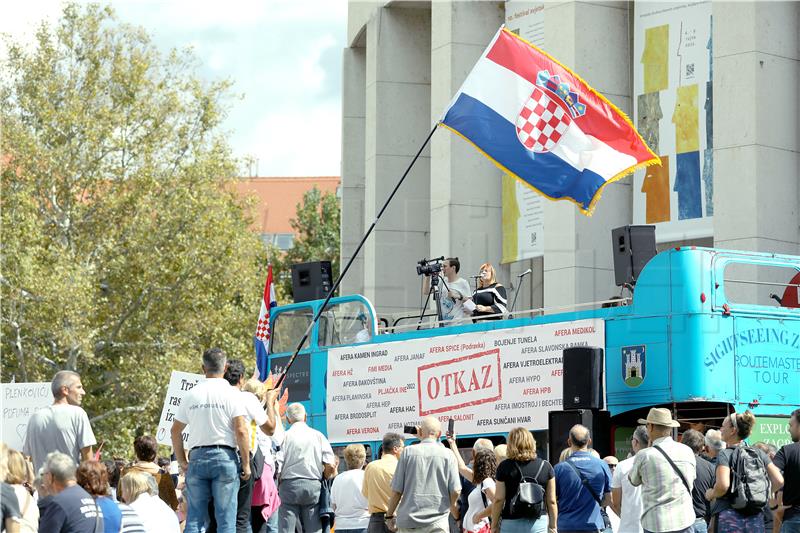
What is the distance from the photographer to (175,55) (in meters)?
36.9

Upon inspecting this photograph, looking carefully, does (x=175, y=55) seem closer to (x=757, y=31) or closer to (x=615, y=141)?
(x=757, y=31)

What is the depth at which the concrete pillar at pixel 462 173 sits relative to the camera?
28.1 m

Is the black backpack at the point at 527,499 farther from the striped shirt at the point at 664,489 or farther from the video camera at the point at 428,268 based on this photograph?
the video camera at the point at 428,268

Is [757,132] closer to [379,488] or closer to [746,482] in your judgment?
[746,482]

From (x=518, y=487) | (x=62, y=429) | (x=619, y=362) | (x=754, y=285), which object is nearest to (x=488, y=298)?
(x=619, y=362)

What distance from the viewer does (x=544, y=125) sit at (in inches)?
631

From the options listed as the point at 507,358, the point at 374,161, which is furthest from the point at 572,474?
the point at 374,161

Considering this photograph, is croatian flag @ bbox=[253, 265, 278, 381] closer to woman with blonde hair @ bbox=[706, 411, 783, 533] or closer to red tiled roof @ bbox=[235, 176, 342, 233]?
woman with blonde hair @ bbox=[706, 411, 783, 533]

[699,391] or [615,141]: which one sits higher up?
[615,141]

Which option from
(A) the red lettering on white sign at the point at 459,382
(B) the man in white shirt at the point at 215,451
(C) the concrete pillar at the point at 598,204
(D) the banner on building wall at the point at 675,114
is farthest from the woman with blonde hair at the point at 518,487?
(C) the concrete pillar at the point at 598,204

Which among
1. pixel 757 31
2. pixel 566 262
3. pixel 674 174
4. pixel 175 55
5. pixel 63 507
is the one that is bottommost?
pixel 63 507

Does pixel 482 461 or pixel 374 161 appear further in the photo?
pixel 374 161

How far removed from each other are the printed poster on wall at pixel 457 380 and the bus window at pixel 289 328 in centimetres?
125

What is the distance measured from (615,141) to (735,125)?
6822mm
